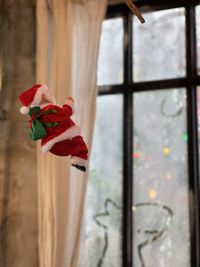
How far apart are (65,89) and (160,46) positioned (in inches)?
27.8

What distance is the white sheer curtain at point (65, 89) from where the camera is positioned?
8.38 ft

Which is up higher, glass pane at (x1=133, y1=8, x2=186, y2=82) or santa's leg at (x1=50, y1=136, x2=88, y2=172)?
glass pane at (x1=133, y1=8, x2=186, y2=82)

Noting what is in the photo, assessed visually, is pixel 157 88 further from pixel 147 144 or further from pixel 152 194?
pixel 152 194

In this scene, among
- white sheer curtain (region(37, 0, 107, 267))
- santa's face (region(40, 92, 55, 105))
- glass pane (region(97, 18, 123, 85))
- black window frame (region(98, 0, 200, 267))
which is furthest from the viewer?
glass pane (region(97, 18, 123, 85))

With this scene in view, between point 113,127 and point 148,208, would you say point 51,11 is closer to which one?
point 113,127

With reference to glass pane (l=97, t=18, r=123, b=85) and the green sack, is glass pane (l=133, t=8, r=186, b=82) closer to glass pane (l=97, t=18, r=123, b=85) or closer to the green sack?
glass pane (l=97, t=18, r=123, b=85)

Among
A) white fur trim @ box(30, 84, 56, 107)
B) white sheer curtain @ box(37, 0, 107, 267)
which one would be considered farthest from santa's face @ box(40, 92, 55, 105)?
white sheer curtain @ box(37, 0, 107, 267)

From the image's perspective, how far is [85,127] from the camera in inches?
104

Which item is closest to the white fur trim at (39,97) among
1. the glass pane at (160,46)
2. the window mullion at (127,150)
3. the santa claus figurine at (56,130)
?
the santa claus figurine at (56,130)

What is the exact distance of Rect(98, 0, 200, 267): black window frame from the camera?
268 cm

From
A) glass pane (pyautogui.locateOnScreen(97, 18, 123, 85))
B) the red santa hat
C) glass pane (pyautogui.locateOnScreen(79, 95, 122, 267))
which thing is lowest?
glass pane (pyautogui.locateOnScreen(79, 95, 122, 267))

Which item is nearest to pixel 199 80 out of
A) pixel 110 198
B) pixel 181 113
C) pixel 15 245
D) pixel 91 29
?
pixel 181 113

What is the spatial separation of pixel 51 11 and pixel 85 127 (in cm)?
80

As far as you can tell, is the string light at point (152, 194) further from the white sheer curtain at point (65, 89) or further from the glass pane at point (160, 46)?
the glass pane at point (160, 46)
